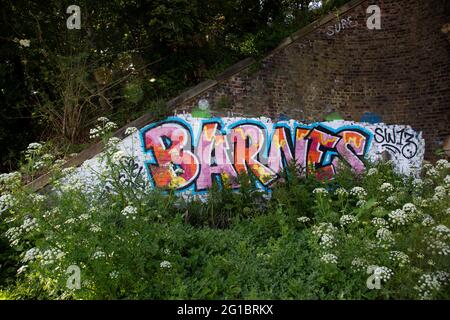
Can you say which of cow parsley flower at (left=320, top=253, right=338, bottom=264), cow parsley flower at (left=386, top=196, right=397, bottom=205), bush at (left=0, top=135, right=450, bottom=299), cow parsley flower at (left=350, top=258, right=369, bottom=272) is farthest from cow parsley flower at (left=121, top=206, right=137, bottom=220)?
cow parsley flower at (left=386, top=196, right=397, bottom=205)

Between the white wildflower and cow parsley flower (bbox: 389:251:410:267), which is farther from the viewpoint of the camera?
the white wildflower

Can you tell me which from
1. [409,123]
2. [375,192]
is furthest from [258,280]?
[409,123]

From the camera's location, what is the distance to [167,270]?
4492 millimetres

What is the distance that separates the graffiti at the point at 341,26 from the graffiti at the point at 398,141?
3.08 m

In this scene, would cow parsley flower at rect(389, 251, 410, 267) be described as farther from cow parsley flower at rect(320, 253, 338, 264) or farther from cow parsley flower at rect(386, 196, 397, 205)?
cow parsley flower at rect(386, 196, 397, 205)

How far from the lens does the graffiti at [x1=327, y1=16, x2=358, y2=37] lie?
10.2 meters

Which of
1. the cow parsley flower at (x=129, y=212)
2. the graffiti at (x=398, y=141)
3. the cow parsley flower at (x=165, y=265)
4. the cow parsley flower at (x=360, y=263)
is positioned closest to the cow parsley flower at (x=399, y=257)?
the cow parsley flower at (x=360, y=263)

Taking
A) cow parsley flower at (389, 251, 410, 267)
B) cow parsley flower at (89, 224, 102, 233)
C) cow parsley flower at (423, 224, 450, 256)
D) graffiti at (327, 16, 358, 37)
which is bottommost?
cow parsley flower at (389, 251, 410, 267)

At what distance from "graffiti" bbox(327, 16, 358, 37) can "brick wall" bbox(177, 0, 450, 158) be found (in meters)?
0.03

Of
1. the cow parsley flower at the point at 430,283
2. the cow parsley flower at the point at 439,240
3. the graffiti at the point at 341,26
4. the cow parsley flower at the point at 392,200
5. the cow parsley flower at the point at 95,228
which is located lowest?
the cow parsley flower at the point at 430,283

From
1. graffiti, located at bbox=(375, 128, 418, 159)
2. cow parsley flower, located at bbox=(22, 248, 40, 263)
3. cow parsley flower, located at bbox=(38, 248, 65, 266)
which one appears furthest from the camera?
graffiti, located at bbox=(375, 128, 418, 159)

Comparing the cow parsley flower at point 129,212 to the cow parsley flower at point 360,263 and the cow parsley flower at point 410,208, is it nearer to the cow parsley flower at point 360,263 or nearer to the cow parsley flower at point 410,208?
the cow parsley flower at point 360,263

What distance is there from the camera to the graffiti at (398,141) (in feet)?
32.3

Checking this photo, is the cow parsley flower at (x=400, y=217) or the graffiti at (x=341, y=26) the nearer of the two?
the cow parsley flower at (x=400, y=217)
